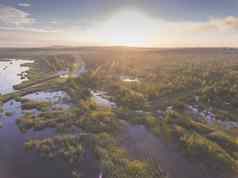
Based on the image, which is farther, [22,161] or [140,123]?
[140,123]

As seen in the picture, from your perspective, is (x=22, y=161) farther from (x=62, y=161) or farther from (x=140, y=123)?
(x=140, y=123)

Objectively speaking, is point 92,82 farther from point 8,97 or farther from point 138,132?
point 138,132

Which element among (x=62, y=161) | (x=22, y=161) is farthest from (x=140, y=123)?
(x=22, y=161)

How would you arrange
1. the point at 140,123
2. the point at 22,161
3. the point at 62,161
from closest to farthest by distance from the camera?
the point at 62,161 < the point at 22,161 < the point at 140,123

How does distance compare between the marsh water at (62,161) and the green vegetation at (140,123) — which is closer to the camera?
the marsh water at (62,161)

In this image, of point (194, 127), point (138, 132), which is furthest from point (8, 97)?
point (194, 127)

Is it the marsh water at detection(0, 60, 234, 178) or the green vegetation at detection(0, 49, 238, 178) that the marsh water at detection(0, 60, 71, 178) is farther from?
the green vegetation at detection(0, 49, 238, 178)

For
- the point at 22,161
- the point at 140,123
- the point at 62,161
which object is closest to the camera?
the point at 62,161

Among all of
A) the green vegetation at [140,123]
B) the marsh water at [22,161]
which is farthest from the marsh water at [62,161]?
the green vegetation at [140,123]

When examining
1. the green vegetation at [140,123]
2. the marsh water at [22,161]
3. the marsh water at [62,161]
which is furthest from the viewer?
the green vegetation at [140,123]

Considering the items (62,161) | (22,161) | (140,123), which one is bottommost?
(22,161)

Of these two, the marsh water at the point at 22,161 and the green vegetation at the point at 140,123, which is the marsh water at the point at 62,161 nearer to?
the marsh water at the point at 22,161
